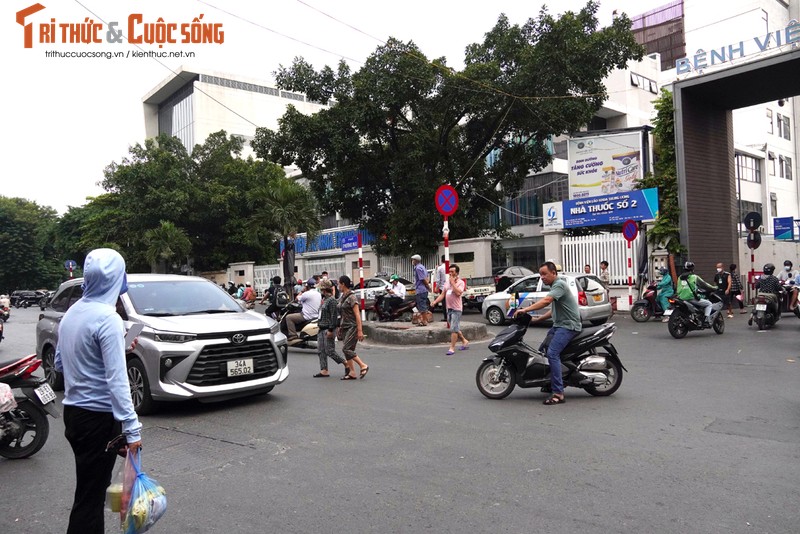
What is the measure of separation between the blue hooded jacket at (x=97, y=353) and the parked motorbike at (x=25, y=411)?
2715 mm

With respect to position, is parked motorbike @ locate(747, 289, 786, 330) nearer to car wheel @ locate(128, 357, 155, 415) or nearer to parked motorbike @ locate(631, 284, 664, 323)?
parked motorbike @ locate(631, 284, 664, 323)

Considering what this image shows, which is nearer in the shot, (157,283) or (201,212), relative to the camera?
(157,283)

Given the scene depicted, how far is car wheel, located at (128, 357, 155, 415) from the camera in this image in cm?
675

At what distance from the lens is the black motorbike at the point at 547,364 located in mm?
7324

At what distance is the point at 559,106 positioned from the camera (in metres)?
23.4

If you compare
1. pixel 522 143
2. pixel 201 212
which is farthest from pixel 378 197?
pixel 201 212

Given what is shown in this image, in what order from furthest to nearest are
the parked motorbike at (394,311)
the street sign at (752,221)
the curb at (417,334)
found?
the street sign at (752,221)
the parked motorbike at (394,311)
the curb at (417,334)

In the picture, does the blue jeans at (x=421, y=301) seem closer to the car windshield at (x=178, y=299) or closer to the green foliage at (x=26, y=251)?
the car windshield at (x=178, y=299)

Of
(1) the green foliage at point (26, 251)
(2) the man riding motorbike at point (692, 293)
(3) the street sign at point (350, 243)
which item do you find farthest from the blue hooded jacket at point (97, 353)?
(1) the green foliage at point (26, 251)

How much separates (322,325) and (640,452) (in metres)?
5.45

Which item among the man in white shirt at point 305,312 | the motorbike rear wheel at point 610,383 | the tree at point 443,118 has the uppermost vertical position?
the tree at point 443,118

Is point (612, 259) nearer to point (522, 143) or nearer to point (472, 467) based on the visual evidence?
point (522, 143)

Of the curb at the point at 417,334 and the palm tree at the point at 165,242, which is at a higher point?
the palm tree at the point at 165,242

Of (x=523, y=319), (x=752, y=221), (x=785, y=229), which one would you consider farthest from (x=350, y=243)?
(x=523, y=319)
